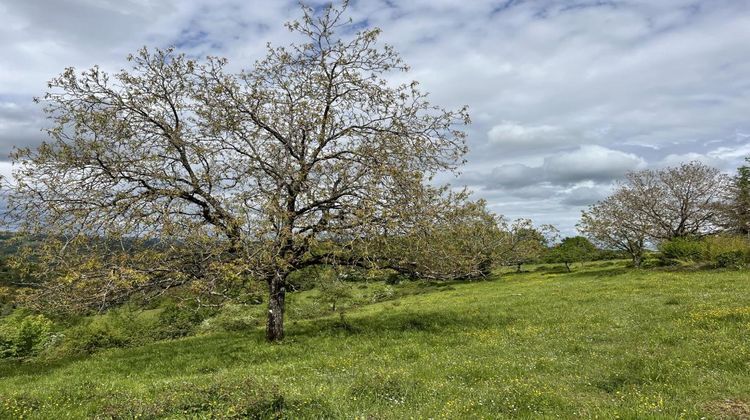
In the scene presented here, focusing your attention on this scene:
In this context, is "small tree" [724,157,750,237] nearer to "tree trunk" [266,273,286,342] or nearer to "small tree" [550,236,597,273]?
"small tree" [550,236,597,273]

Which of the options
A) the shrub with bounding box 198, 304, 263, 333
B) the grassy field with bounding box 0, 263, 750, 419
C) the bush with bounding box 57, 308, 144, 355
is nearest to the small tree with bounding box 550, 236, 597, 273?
the grassy field with bounding box 0, 263, 750, 419

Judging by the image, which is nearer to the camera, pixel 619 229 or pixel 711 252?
pixel 711 252

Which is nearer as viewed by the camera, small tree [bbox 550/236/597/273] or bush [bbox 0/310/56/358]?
bush [bbox 0/310/56/358]

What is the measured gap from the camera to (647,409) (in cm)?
866

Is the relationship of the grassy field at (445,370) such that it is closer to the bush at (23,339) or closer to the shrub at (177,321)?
the bush at (23,339)

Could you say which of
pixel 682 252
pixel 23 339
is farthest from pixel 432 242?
pixel 682 252

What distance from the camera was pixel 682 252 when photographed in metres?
44.6

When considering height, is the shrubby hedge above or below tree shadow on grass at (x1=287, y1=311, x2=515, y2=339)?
above

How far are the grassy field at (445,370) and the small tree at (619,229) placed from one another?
30765mm

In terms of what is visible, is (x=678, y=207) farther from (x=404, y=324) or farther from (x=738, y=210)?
(x=404, y=324)

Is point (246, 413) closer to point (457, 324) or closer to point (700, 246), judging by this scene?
point (457, 324)

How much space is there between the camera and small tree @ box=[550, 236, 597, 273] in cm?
6638

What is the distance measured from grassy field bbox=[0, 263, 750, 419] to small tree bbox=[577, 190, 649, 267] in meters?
30.8

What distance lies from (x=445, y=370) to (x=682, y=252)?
4299cm
